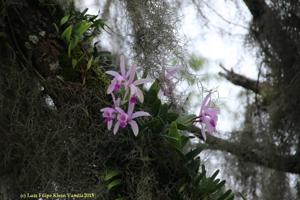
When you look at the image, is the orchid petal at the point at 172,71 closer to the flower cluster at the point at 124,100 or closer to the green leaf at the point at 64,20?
the flower cluster at the point at 124,100

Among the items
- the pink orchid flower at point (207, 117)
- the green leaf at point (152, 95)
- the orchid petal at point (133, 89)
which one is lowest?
the orchid petal at point (133, 89)

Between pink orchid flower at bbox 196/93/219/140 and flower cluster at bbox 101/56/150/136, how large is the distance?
17 centimetres

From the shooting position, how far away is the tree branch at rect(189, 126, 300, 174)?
273cm

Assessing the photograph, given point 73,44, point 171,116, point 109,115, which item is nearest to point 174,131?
point 171,116

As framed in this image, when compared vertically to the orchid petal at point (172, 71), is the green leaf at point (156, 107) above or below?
below

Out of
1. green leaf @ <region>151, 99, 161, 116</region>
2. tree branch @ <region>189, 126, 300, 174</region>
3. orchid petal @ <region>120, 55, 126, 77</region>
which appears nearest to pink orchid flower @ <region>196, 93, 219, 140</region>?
green leaf @ <region>151, 99, 161, 116</region>

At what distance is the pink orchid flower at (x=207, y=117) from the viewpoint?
1.31m

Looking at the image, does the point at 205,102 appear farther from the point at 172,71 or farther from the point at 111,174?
the point at 111,174

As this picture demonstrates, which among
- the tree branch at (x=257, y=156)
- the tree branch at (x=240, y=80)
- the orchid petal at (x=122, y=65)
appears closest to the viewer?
the orchid petal at (x=122, y=65)

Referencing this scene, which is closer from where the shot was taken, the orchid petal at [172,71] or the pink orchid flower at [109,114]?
the pink orchid flower at [109,114]

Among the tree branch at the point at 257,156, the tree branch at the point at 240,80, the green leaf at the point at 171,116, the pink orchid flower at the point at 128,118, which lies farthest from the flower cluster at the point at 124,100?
the tree branch at the point at 240,80

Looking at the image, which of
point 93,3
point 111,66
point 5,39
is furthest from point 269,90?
point 5,39

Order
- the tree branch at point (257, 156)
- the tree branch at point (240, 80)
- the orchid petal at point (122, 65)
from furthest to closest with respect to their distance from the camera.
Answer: the tree branch at point (240, 80), the tree branch at point (257, 156), the orchid petal at point (122, 65)

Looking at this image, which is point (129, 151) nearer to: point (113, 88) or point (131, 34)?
point (113, 88)
